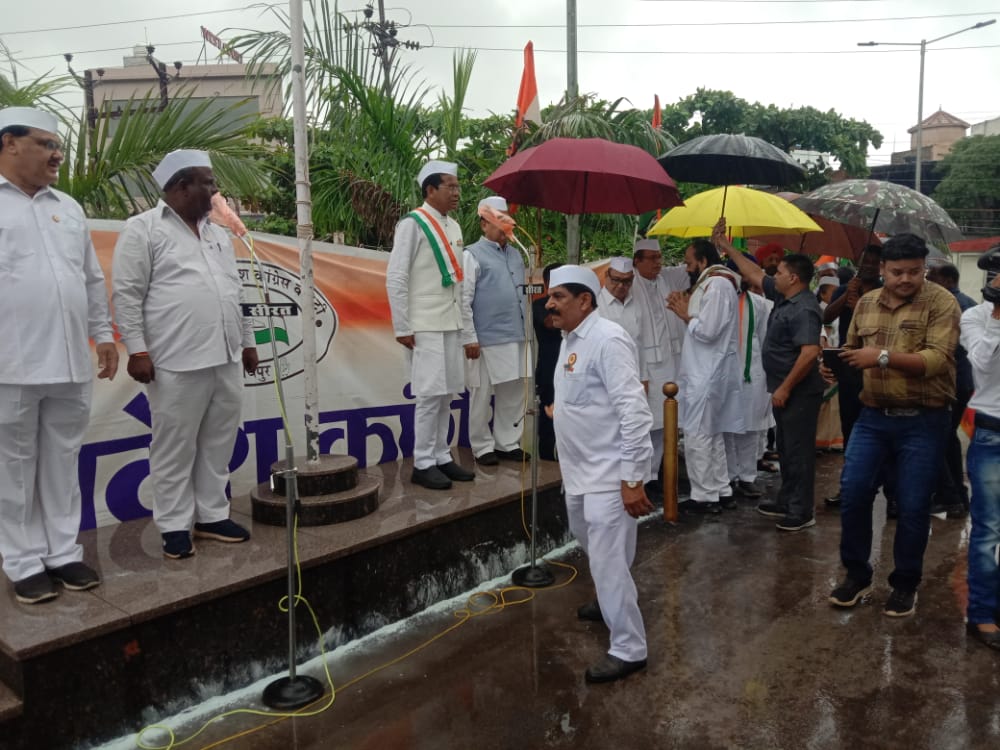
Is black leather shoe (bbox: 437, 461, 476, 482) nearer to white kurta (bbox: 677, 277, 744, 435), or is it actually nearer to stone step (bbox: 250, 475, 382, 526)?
stone step (bbox: 250, 475, 382, 526)

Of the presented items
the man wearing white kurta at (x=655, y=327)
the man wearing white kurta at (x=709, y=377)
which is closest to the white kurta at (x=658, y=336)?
the man wearing white kurta at (x=655, y=327)

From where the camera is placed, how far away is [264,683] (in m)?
3.60

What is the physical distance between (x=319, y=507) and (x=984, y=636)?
129 inches

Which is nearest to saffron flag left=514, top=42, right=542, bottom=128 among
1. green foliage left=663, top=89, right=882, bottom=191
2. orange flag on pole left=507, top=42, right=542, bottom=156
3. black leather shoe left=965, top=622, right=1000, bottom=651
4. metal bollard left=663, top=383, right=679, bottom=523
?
orange flag on pole left=507, top=42, right=542, bottom=156

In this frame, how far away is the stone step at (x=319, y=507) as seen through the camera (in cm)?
421

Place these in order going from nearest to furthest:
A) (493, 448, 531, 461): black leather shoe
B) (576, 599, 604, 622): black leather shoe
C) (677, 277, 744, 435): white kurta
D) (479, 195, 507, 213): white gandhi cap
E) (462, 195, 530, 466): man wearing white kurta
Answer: (576, 599, 604, 622): black leather shoe, (479, 195, 507, 213): white gandhi cap, (462, 195, 530, 466): man wearing white kurta, (493, 448, 531, 461): black leather shoe, (677, 277, 744, 435): white kurta

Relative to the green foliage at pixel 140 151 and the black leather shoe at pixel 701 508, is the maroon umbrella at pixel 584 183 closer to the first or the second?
the green foliage at pixel 140 151

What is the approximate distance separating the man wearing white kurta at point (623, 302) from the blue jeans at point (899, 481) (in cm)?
179

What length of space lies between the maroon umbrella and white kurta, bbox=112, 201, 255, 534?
2.08 m

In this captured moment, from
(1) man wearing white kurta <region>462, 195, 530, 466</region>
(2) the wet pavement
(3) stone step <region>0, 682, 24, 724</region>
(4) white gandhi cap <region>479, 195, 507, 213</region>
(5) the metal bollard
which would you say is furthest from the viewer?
(1) man wearing white kurta <region>462, 195, 530, 466</region>

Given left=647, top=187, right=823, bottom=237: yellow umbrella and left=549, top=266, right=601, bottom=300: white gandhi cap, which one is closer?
left=549, top=266, right=601, bottom=300: white gandhi cap

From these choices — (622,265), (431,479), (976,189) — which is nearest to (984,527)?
(622,265)

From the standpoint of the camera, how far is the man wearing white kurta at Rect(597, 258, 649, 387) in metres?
5.80

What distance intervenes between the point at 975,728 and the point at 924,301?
1.94m
